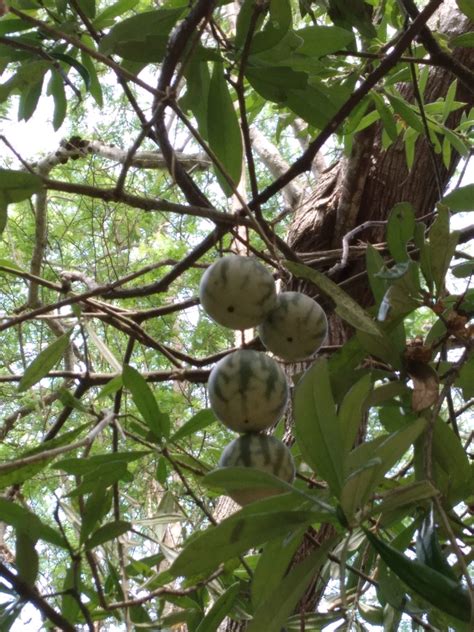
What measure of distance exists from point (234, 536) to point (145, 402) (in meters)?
0.38

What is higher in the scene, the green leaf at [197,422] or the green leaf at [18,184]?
the green leaf at [18,184]

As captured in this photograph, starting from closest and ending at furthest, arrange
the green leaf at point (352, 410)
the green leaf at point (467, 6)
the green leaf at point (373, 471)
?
the green leaf at point (373, 471) < the green leaf at point (352, 410) < the green leaf at point (467, 6)

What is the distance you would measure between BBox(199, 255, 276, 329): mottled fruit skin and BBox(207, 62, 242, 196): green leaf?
237mm

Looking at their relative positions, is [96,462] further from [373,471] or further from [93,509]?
[373,471]

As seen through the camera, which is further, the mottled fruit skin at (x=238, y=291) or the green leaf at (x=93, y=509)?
the green leaf at (x=93, y=509)

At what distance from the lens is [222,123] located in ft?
3.34

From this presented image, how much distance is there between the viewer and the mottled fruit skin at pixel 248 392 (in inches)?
30.0

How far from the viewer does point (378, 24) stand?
164 cm

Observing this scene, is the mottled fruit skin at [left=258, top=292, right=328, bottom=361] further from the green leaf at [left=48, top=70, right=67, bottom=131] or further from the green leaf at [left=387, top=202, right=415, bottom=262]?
the green leaf at [left=48, top=70, right=67, bottom=131]

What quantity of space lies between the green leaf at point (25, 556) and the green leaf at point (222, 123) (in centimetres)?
52

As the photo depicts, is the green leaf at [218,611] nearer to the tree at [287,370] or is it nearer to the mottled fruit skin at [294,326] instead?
the tree at [287,370]

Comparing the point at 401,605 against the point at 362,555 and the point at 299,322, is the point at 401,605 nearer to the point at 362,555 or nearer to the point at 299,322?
the point at 362,555

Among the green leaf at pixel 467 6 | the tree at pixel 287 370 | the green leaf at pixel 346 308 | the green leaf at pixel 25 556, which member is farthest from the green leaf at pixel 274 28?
the green leaf at pixel 25 556

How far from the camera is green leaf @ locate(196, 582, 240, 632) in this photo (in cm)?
92
